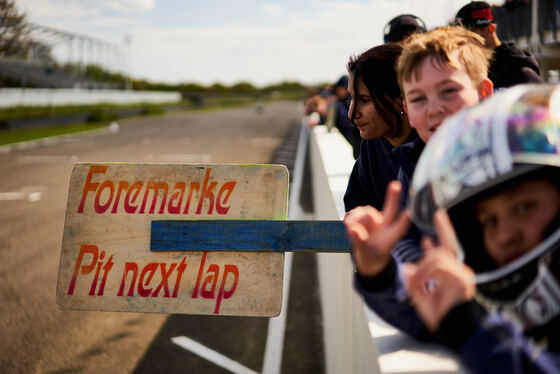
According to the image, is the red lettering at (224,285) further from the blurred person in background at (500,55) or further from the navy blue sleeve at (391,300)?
the blurred person in background at (500,55)

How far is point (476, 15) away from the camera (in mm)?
4730

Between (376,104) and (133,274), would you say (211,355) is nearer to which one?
(133,274)

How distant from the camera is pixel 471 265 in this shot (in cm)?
131

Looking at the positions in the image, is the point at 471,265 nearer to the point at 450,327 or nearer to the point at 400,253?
the point at 450,327

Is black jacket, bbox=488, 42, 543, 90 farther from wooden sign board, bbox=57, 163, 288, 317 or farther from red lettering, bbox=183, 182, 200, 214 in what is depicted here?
red lettering, bbox=183, 182, 200, 214

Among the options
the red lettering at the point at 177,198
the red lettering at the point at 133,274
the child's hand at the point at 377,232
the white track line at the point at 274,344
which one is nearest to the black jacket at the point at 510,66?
the white track line at the point at 274,344

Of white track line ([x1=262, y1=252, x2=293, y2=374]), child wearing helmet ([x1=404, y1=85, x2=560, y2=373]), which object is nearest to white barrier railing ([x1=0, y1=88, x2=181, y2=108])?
white track line ([x1=262, y1=252, x2=293, y2=374])

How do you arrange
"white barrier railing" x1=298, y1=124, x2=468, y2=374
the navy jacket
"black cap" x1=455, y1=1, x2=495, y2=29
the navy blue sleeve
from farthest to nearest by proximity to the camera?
"black cap" x1=455, y1=1, x2=495, y2=29
the navy jacket
"white barrier railing" x1=298, y1=124, x2=468, y2=374
the navy blue sleeve

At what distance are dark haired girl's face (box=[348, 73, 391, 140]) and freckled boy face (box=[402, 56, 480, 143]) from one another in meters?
0.97

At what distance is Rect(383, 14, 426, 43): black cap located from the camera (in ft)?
15.5

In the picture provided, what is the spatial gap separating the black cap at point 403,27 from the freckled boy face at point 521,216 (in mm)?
3760

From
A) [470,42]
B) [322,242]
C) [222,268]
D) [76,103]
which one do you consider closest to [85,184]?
[222,268]

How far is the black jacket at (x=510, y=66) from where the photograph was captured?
15.0 feet

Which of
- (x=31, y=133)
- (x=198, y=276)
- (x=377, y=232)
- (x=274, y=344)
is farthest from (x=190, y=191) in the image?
(x=31, y=133)
